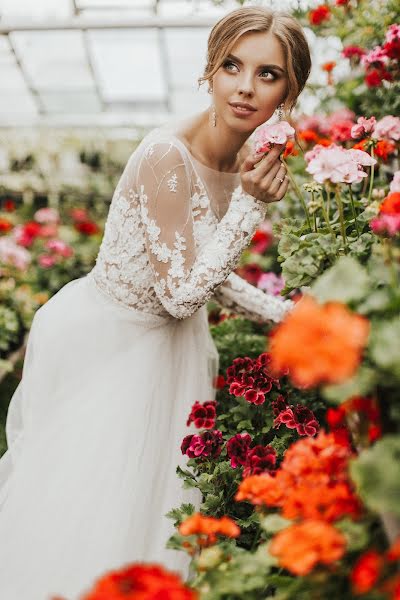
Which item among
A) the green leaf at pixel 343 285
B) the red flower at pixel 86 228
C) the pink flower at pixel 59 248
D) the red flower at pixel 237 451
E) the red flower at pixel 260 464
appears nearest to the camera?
the green leaf at pixel 343 285

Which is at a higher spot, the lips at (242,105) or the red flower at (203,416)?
the lips at (242,105)

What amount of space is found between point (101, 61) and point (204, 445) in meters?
5.04

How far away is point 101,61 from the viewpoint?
18.2 feet

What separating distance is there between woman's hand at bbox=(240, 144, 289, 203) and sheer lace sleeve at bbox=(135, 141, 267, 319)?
39mm

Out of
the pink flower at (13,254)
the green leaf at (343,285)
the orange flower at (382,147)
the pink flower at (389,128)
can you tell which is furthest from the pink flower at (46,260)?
the green leaf at (343,285)

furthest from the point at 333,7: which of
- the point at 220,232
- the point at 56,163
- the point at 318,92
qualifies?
the point at 56,163

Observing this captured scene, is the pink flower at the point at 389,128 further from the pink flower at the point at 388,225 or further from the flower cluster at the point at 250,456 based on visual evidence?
the flower cluster at the point at 250,456

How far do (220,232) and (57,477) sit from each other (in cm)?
87

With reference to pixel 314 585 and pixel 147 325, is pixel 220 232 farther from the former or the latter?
pixel 314 585

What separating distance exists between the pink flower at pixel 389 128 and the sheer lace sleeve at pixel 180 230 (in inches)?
14.9

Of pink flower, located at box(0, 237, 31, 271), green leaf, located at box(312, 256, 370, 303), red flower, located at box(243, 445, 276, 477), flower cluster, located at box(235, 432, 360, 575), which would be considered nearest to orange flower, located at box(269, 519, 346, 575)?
flower cluster, located at box(235, 432, 360, 575)

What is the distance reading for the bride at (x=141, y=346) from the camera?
1.58 metres

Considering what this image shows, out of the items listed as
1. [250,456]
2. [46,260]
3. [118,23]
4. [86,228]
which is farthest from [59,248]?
[250,456]

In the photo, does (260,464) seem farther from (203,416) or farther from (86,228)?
(86,228)
